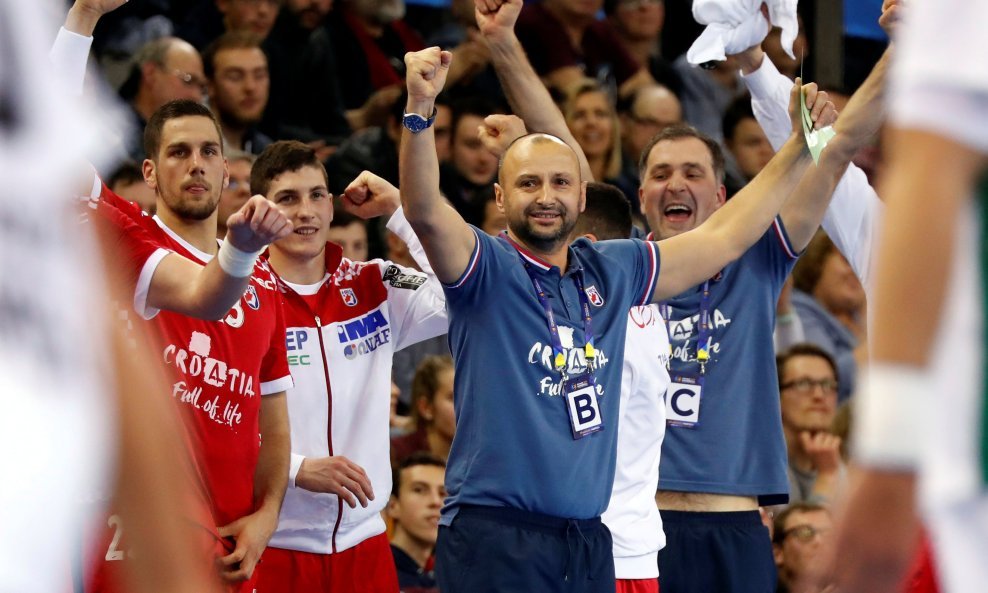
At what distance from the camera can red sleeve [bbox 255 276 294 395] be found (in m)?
4.99

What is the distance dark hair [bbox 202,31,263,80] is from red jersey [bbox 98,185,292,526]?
302cm

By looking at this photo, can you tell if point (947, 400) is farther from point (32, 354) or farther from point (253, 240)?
point (253, 240)

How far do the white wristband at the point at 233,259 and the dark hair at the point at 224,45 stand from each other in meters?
3.89

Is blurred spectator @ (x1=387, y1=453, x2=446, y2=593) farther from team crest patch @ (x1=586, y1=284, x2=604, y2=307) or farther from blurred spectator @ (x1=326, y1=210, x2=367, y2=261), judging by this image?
team crest patch @ (x1=586, y1=284, x2=604, y2=307)

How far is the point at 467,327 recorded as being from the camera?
453 centimetres

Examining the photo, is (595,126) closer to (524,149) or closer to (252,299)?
(524,149)

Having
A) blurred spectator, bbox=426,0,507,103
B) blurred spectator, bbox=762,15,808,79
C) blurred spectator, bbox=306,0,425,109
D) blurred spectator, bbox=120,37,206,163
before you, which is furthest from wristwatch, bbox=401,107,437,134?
blurred spectator, bbox=762,15,808,79

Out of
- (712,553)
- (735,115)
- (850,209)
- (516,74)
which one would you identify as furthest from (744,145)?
(712,553)

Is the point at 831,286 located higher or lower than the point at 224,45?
lower

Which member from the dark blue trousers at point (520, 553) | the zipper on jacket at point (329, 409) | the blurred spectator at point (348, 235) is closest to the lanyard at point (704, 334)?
the dark blue trousers at point (520, 553)

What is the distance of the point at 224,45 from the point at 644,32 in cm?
366

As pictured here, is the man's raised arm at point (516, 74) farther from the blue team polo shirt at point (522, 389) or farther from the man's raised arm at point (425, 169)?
the man's raised arm at point (425, 169)

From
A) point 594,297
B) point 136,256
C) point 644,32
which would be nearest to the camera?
point 136,256

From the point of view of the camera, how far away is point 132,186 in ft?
20.8
